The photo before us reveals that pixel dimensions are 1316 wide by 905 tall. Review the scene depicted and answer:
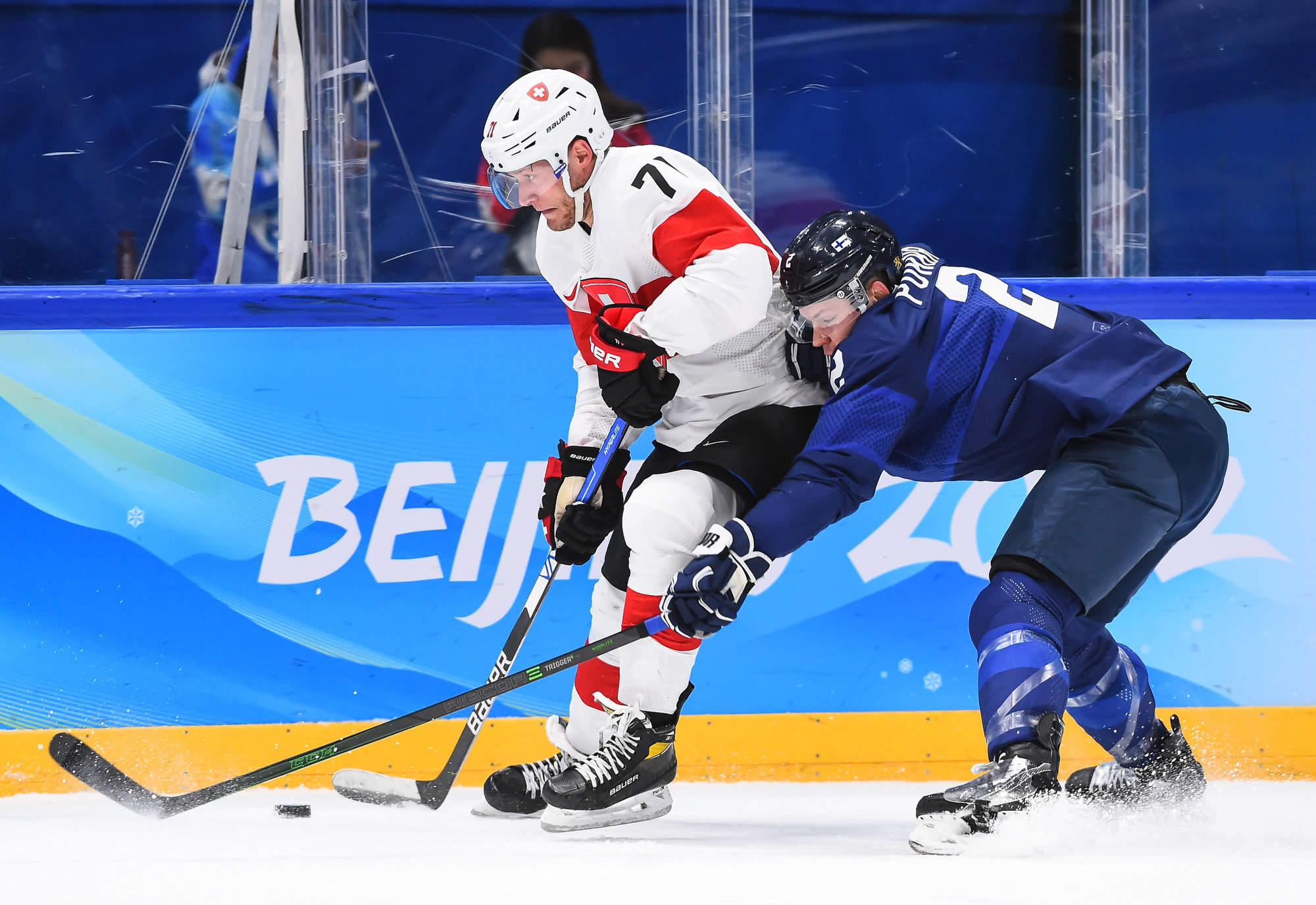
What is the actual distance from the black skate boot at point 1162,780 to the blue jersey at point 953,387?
0.63 metres

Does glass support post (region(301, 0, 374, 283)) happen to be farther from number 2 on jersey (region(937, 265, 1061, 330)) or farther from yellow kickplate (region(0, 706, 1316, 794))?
number 2 on jersey (region(937, 265, 1061, 330))

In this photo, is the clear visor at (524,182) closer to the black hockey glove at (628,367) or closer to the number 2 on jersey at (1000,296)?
the black hockey glove at (628,367)

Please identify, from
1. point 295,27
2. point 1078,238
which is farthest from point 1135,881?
point 1078,238

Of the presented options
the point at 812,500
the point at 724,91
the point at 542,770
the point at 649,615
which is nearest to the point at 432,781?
the point at 542,770

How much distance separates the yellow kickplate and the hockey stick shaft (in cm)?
44

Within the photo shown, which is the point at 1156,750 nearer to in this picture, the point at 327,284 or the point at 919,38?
the point at 327,284

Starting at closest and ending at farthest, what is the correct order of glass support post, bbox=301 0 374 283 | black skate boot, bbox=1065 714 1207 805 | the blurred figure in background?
black skate boot, bbox=1065 714 1207 805 → glass support post, bbox=301 0 374 283 → the blurred figure in background

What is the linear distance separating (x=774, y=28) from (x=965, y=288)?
2.75m

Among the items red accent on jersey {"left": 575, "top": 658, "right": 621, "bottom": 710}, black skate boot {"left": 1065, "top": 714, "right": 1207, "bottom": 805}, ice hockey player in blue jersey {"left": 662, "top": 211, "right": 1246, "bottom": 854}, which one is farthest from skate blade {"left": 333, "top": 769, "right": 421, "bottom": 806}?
black skate boot {"left": 1065, "top": 714, "right": 1207, "bottom": 805}

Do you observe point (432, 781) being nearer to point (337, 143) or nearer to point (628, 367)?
point (628, 367)

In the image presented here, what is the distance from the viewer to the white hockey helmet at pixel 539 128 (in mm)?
2203

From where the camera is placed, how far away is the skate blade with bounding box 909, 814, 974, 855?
1863 millimetres

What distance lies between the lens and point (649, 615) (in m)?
2.18

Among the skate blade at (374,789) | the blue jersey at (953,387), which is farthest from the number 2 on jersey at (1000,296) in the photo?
the skate blade at (374,789)
